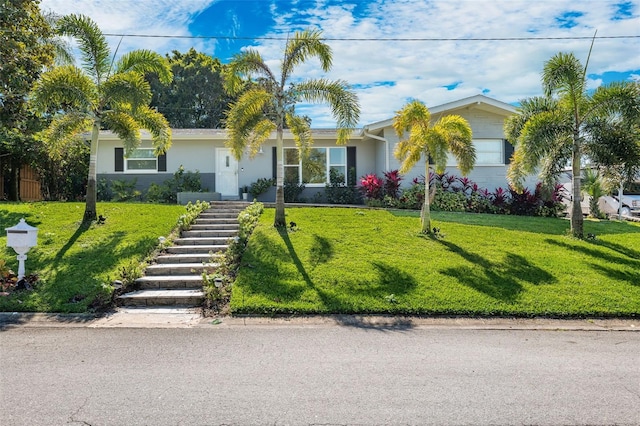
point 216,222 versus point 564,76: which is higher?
point 564,76

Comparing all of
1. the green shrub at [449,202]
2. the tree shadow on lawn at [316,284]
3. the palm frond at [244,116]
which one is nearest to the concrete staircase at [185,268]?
the tree shadow on lawn at [316,284]

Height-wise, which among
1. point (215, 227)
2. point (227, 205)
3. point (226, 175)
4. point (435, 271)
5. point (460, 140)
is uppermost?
point (460, 140)

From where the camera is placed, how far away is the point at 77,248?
31.9ft

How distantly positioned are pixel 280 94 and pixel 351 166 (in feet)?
26.1

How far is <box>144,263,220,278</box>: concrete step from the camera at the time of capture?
28.6 feet

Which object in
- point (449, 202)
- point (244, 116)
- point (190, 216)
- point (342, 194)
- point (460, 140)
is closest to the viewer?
point (460, 140)

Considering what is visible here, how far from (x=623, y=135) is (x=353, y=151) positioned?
9.87 m

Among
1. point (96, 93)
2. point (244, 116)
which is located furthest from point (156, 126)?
point (244, 116)

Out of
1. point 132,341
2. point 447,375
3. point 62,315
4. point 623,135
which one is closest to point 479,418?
point 447,375

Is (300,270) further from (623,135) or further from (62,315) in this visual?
(623,135)

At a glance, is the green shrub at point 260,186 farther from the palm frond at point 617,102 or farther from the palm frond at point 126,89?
the palm frond at point 617,102

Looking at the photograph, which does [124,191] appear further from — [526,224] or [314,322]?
[526,224]

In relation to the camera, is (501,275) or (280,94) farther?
(280,94)

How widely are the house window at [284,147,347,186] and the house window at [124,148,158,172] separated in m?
5.60
